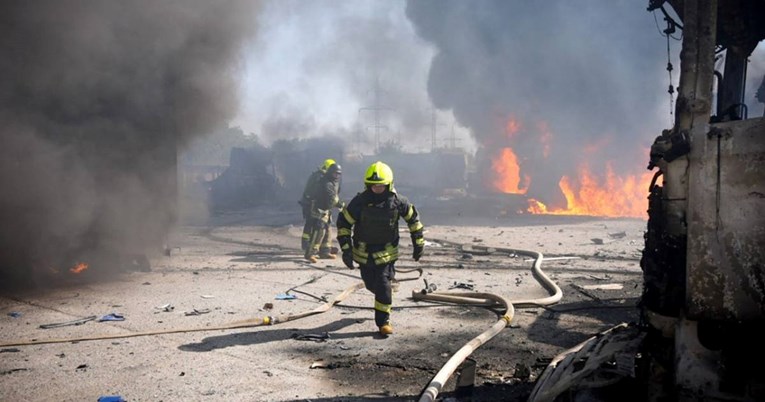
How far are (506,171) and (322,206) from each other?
70.6ft

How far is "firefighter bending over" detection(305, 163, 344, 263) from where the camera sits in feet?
34.2

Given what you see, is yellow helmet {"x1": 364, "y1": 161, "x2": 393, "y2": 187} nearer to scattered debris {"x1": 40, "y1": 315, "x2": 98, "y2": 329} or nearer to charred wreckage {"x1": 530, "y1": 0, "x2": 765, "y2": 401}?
charred wreckage {"x1": 530, "y1": 0, "x2": 765, "y2": 401}

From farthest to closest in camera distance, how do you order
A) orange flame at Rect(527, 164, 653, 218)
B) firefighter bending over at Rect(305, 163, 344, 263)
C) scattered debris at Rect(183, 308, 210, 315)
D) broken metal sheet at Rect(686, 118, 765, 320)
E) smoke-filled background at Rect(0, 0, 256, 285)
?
orange flame at Rect(527, 164, 653, 218)
firefighter bending over at Rect(305, 163, 344, 263)
smoke-filled background at Rect(0, 0, 256, 285)
scattered debris at Rect(183, 308, 210, 315)
broken metal sheet at Rect(686, 118, 765, 320)

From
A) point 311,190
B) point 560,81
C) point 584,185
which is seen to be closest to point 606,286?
point 311,190

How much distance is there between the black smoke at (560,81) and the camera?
1035 inches

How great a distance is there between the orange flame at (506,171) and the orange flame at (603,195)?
12.4 ft

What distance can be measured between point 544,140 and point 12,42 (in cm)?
2449

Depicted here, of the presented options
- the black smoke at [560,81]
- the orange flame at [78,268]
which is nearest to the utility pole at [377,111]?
the black smoke at [560,81]

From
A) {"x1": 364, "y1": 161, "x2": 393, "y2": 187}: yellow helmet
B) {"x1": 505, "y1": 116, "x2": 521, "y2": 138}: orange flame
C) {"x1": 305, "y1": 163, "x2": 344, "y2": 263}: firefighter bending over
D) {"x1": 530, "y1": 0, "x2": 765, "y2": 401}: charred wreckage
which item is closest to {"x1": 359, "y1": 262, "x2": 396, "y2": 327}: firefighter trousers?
{"x1": 364, "y1": 161, "x2": 393, "y2": 187}: yellow helmet

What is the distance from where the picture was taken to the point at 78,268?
855 cm

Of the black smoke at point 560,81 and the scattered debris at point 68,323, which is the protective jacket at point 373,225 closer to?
the scattered debris at point 68,323

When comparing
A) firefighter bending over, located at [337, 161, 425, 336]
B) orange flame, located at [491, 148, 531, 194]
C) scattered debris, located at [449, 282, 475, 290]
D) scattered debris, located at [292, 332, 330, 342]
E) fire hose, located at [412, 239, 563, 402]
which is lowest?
scattered debris, located at [292, 332, 330, 342]

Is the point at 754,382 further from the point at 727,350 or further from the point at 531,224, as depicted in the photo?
the point at 531,224

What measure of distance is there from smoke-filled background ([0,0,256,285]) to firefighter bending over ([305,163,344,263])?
2.55 meters
